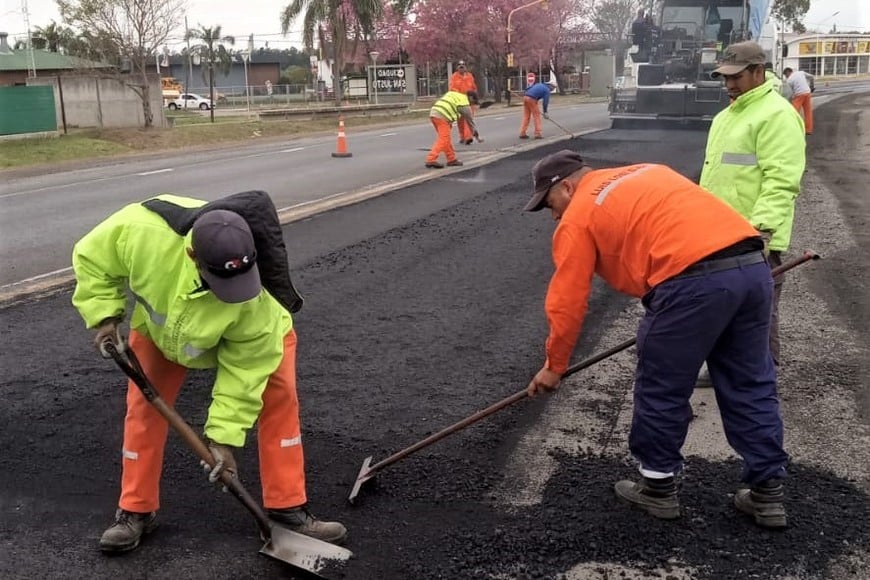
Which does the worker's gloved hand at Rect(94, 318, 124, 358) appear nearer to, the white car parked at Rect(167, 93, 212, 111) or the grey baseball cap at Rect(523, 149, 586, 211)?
the grey baseball cap at Rect(523, 149, 586, 211)

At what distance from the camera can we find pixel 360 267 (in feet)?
25.2

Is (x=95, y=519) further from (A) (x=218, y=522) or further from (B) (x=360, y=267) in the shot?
(B) (x=360, y=267)

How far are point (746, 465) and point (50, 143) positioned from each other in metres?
21.1

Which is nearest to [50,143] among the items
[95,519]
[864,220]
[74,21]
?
[74,21]

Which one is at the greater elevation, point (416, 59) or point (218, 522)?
point (416, 59)

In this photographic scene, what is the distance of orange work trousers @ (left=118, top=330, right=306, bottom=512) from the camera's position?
322 centimetres

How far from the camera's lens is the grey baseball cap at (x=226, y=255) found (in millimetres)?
2688

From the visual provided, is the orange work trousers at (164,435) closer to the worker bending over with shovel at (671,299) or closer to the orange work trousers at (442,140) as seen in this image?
the worker bending over with shovel at (671,299)

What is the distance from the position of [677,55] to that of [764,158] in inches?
674

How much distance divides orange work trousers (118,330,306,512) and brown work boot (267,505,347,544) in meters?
0.04

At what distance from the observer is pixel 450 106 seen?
1486 cm

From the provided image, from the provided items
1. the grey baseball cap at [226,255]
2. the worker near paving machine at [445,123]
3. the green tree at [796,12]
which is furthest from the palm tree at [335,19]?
the green tree at [796,12]

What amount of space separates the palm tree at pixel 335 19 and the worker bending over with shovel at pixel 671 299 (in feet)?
108

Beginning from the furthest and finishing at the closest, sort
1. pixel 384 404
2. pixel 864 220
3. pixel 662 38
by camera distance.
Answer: pixel 662 38
pixel 864 220
pixel 384 404
